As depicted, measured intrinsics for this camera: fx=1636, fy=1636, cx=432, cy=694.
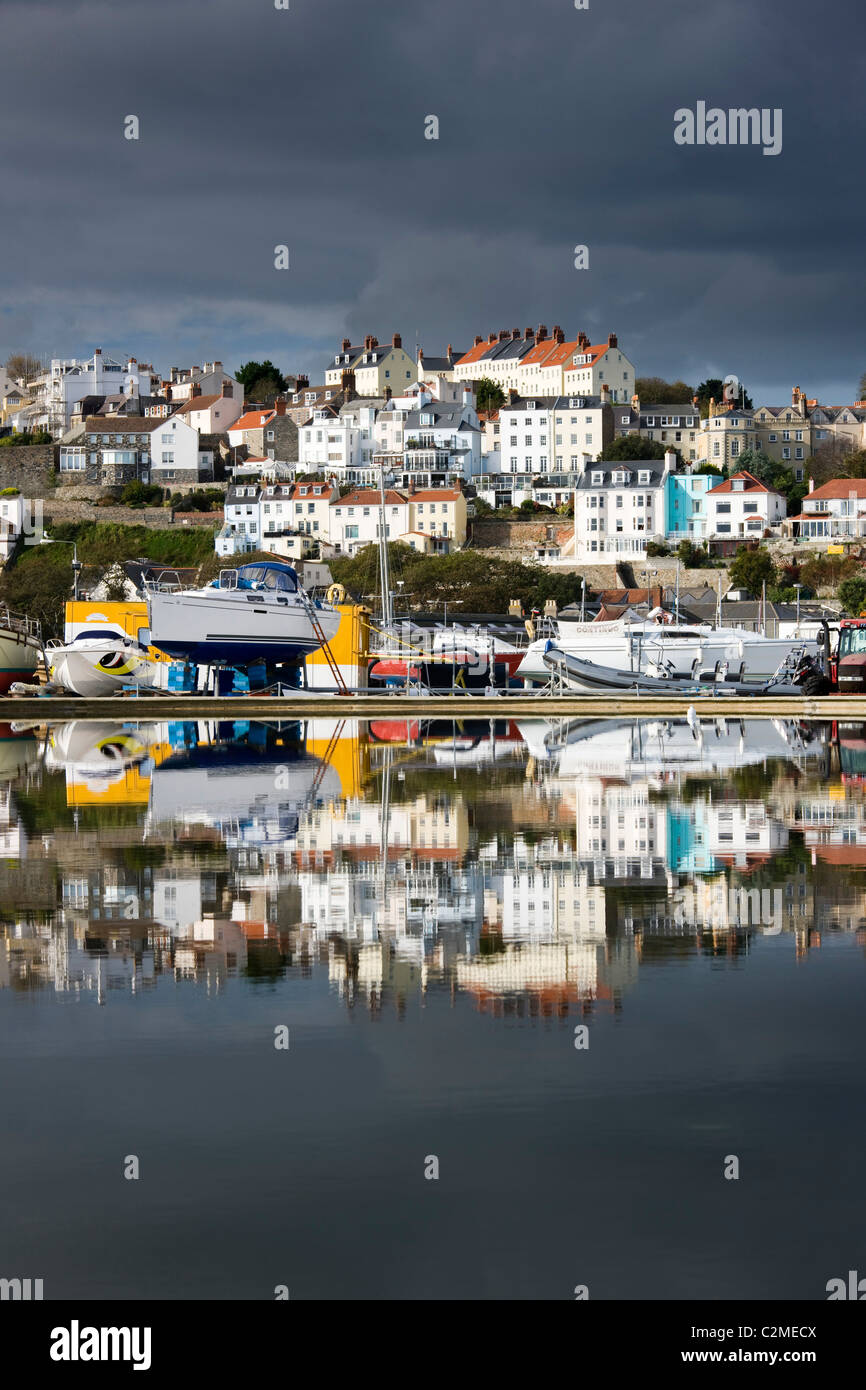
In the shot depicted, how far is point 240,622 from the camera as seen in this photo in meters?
51.7

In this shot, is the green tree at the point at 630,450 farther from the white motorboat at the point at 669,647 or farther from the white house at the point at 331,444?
the white motorboat at the point at 669,647

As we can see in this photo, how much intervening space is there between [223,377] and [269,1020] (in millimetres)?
145947

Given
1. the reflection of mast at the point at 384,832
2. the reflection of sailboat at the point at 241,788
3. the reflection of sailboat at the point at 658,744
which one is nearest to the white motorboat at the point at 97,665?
the reflection of sailboat at the point at 658,744

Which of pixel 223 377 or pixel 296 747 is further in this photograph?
pixel 223 377

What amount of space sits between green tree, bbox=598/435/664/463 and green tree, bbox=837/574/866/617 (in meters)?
30.7

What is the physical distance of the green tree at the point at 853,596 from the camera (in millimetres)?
90000

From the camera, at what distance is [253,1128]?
847 cm

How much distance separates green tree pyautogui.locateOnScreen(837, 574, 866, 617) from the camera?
295ft

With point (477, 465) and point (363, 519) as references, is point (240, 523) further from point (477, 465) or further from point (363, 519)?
point (477, 465)

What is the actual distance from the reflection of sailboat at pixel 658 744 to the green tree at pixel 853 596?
51.7 metres

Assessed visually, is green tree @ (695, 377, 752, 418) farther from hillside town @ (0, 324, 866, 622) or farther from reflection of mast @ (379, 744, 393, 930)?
reflection of mast @ (379, 744, 393, 930)

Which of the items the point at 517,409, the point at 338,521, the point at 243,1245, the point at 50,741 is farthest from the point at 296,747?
the point at 517,409

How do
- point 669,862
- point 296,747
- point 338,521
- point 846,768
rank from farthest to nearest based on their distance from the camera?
point 338,521, point 296,747, point 846,768, point 669,862
